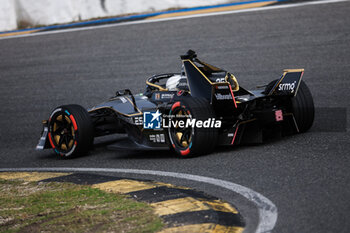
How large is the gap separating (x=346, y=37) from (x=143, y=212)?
930 centimetres

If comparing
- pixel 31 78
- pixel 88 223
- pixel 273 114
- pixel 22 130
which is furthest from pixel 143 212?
pixel 31 78

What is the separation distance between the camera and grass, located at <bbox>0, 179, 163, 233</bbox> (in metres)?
4.55

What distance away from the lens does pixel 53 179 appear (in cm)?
680

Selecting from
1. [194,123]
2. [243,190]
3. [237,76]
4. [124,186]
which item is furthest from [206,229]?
[237,76]

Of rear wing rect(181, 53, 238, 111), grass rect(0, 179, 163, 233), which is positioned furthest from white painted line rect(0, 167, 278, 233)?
rear wing rect(181, 53, 238, 111)

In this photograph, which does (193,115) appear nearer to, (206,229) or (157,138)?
(157,138)

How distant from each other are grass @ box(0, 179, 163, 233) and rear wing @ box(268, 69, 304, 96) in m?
2.98

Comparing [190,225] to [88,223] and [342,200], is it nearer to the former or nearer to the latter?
[88,223]

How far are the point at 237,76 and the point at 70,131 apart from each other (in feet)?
16.4

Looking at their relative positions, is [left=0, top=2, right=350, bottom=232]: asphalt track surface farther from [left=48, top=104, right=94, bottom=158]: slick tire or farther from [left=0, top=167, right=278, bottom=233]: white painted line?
[left=48, top=104, right=94, bottom=158]: slick tire

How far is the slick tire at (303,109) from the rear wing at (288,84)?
15 cm

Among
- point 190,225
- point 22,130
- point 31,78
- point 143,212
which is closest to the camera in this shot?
point 190,225

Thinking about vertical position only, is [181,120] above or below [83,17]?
below

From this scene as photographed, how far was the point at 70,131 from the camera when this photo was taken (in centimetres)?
841
